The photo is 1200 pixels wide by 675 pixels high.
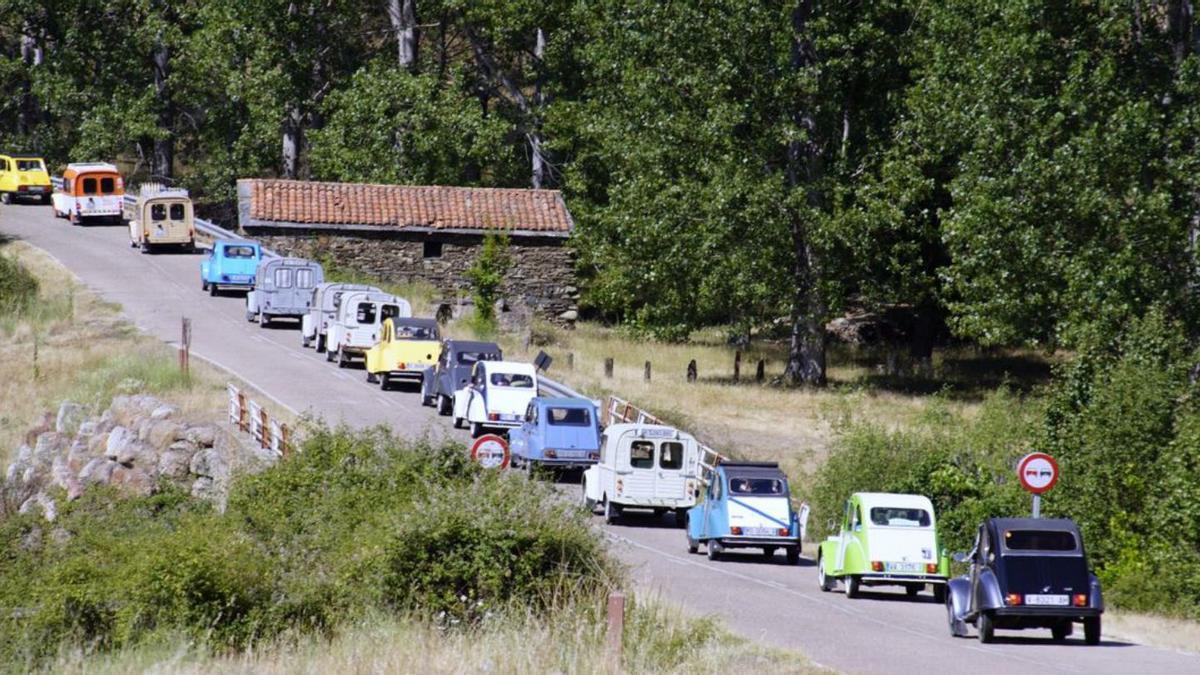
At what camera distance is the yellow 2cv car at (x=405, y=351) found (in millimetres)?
Result: 39375

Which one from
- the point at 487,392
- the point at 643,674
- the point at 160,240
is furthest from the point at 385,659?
the point at 160,240

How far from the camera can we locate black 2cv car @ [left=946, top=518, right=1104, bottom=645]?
2042 cm

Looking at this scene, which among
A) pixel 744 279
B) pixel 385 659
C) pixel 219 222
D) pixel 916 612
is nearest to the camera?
pixel 385 659

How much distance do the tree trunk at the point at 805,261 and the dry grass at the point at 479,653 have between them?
31.1 metres

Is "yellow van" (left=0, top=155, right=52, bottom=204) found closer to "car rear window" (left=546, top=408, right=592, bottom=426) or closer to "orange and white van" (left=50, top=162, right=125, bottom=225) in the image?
"orange and white van" (left=50, top=162, right=125, bottom=225)

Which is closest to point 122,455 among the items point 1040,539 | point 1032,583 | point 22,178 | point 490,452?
point 490,452

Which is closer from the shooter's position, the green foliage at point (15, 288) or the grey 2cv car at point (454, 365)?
the grey 2cv car at point (454, 365)

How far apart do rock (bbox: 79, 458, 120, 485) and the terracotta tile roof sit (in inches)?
800

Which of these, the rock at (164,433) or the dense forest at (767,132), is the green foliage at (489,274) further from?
the rock at (164,433)

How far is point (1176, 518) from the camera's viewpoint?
89.4 ft

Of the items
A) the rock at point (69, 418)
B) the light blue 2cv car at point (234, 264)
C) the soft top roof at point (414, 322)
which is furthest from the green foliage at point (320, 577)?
the light blue 2cv car at point (234, 264)

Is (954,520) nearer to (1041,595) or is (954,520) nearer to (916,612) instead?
(916,612)

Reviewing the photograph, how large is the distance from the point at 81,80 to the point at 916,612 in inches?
2186

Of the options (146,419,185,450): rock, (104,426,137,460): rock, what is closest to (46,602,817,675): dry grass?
(146,419,185,450): rock
